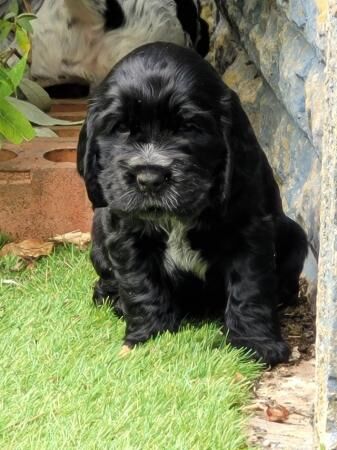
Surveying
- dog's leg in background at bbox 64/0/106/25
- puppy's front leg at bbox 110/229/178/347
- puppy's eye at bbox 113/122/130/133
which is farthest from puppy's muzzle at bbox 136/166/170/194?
dog's leg in background at bbox 64/0/106/25

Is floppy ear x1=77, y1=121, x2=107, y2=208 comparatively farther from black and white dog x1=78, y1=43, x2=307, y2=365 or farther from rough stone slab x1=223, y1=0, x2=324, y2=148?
rough stone slab x1=223, y1=0, x2=324, y2=148

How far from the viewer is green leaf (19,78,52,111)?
577 cm

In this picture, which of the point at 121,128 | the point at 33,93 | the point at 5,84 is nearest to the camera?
the point at 121,128

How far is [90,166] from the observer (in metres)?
3.87

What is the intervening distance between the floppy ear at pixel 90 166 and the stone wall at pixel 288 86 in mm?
827

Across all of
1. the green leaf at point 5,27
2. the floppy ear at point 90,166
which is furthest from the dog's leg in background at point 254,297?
the green leaf at point 5,27

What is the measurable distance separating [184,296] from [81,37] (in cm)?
252

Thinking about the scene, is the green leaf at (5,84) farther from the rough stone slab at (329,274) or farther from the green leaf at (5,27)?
the rough stone slab at (329,274)

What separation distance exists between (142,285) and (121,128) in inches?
25.9

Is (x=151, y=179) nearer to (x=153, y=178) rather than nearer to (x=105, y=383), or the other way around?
(x=153, y=178)

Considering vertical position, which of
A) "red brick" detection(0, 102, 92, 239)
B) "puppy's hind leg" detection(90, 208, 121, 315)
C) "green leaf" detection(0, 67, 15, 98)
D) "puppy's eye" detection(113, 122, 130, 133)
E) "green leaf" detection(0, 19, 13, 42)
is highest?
"puppy's eye" detection(113, 122, 130, 133)

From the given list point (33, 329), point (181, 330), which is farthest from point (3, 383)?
point (181, 330)

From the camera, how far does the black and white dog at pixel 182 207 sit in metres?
3.62

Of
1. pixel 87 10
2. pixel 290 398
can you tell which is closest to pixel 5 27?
pixel 87 10
